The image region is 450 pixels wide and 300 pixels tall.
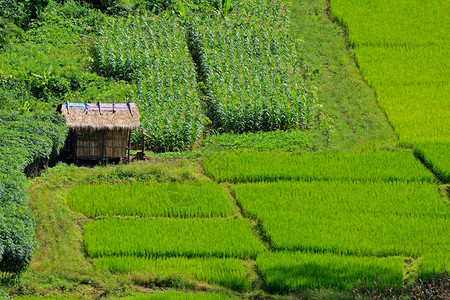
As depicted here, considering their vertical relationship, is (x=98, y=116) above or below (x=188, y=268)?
above

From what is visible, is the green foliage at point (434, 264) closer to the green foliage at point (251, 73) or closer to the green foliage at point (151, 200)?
the green foliage at point (151, 200)

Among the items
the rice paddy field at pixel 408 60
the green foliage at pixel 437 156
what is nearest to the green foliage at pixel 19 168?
the green foliage at pixel 437 156

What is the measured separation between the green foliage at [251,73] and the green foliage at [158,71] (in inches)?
24.4

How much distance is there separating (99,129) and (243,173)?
3.53 meters

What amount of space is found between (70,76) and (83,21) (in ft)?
13.9

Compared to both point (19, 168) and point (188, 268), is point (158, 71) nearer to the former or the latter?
point (19, 168)

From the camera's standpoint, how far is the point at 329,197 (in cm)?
1953

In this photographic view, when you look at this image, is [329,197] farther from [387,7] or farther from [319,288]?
[387,7]

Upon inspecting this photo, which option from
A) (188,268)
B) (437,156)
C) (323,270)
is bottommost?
(188,268)

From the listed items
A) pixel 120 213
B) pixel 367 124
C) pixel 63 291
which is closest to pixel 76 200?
pixel 120 213

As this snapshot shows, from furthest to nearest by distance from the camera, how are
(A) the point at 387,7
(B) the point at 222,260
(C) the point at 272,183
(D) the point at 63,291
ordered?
(A) the point at 387,7 < (C) the point at 272,183 < (B) the point at 222,260 < (D) the point at 63,291

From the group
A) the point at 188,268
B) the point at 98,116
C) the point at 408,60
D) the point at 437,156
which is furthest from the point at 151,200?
the point at 408,60

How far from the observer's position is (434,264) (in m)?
16.5

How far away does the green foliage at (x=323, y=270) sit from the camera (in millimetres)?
15625
